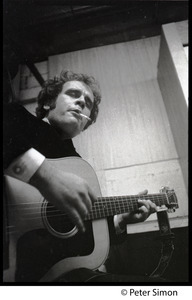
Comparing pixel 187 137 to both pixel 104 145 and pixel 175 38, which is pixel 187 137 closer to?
pixel 104 145

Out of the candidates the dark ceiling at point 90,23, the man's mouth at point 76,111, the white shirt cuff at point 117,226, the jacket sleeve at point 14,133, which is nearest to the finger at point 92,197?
the white shirt cuff at point 117,226

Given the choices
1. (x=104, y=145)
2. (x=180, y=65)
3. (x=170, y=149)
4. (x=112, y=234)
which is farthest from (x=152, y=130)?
(x=112, y=234)

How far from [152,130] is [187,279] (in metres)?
0.60

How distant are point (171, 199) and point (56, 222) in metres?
0.47

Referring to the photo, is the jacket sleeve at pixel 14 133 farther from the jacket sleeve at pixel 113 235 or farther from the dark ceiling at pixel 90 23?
the dark ceiling at pixel 90 23

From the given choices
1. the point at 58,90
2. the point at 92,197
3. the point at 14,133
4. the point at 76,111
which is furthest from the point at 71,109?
the point at 92,197

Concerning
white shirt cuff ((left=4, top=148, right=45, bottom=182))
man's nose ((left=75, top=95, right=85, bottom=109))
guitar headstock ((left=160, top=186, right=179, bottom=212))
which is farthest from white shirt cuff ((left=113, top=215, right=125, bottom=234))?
man's nose ((left=75, top=95, right=85, bottom=109))

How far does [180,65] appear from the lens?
122cm

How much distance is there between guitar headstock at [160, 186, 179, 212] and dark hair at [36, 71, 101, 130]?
43cm

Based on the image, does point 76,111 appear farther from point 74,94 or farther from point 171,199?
point 171,199

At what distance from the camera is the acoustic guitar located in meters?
0.76

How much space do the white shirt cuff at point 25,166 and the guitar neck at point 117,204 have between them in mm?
234

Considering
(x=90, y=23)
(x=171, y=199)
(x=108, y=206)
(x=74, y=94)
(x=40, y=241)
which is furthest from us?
(x=90, y=23)

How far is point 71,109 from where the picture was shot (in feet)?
3.50
